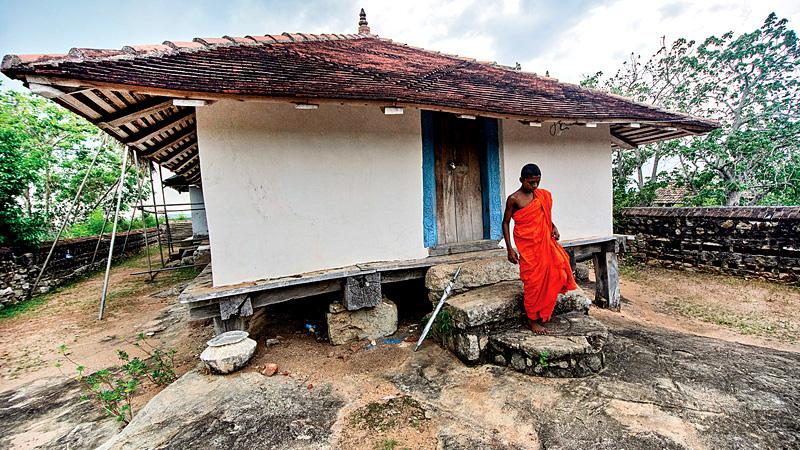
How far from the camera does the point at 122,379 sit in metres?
3.94

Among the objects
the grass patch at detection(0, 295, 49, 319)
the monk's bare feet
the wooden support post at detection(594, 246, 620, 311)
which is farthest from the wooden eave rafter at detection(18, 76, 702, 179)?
the grass patch at detection(0, 295, 49, 319)

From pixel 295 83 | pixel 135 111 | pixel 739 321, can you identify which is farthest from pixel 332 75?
pixel 739 321

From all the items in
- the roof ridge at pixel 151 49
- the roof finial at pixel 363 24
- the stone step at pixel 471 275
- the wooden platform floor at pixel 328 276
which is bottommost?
the stone step at pixel 471 275

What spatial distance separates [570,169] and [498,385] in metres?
3.58

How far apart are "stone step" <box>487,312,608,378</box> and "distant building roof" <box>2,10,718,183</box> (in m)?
2.46

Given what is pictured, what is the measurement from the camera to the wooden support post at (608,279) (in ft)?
19.1

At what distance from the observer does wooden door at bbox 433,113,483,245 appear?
15.4ft

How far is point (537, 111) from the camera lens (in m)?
4.03

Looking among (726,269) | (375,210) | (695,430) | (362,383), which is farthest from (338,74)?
(726,269)

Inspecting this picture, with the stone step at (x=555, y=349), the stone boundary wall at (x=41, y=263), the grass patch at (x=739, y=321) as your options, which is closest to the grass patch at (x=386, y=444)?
the stone step at (x=555, y=349)

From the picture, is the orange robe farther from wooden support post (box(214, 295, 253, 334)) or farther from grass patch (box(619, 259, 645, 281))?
grass patch (box(619, 259, 645, 281))

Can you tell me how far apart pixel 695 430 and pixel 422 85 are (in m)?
3.97

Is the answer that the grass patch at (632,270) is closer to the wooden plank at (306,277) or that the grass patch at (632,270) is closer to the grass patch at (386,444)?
the wooden plank at (306,277)

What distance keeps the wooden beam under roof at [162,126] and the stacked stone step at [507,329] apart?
3.59 meters
